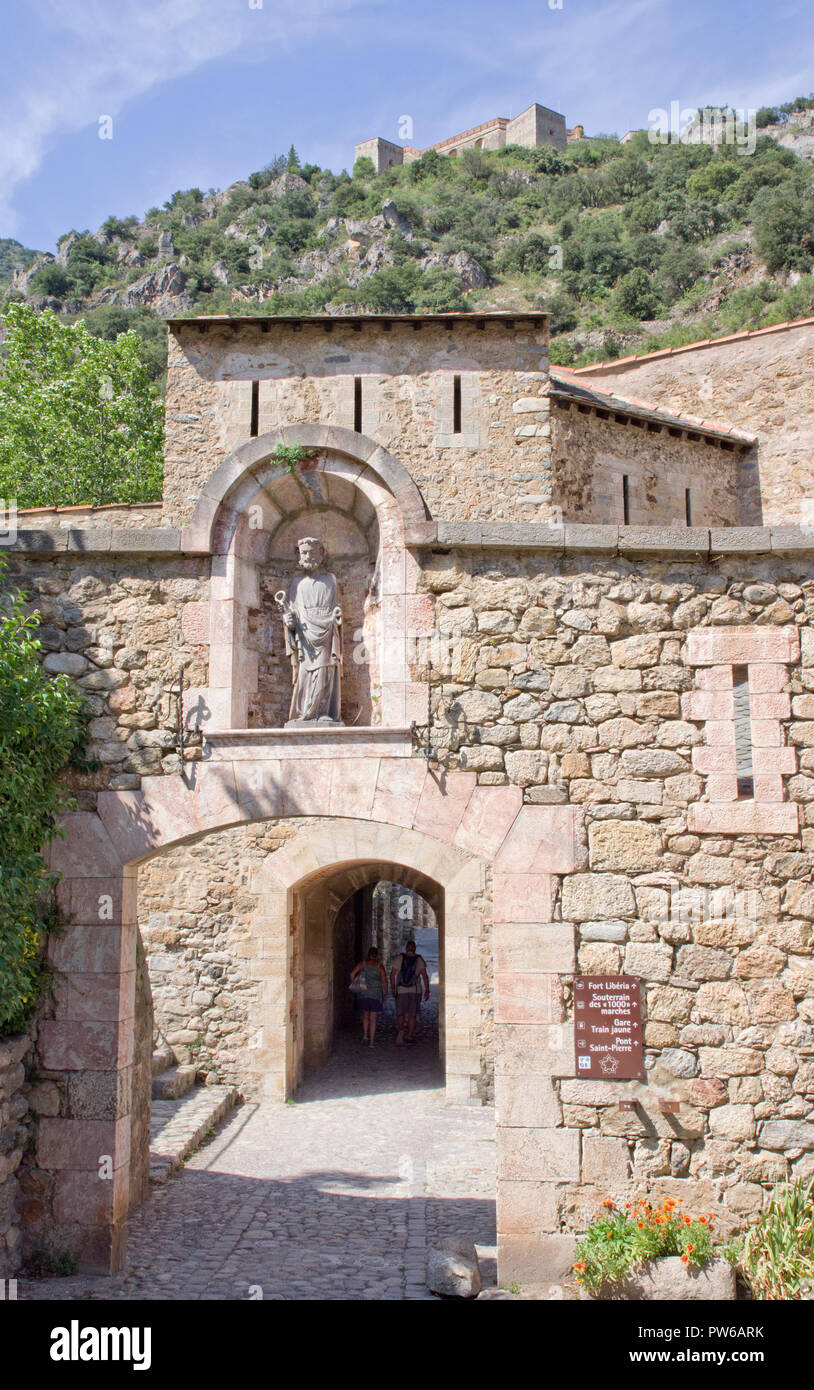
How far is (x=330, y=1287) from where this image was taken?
5781 millimetres

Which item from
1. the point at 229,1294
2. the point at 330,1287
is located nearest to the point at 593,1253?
the point at 330,1287

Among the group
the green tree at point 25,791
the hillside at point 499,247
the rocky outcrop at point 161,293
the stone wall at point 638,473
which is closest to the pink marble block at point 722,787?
the green tree at point 25,791

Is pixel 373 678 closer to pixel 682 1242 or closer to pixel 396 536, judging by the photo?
pixel 396 536

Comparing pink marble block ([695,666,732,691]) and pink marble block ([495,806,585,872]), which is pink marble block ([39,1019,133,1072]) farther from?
pink marble block ([695,666,732,691])

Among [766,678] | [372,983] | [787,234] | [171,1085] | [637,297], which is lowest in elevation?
[171,1085]

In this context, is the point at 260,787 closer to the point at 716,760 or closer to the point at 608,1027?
the point at 608,1027

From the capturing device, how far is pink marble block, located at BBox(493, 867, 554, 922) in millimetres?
5785

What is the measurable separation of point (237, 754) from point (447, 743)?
134cm

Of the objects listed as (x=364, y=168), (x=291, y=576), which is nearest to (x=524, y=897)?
(x=291, y=576)

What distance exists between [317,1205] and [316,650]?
445 cm

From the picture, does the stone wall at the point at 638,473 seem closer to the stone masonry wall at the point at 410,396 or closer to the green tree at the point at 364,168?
the stone masonry wall at the point at 410,396

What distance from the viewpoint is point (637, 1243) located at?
5121 mm

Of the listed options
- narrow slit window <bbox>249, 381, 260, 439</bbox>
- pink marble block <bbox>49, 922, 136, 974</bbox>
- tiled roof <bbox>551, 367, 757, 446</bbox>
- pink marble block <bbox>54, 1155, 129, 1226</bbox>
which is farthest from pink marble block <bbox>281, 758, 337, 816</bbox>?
tiled roof <bbox>551, 367, 757, 446</bbox>

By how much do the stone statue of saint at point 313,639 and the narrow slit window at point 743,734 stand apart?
260 centimetres
